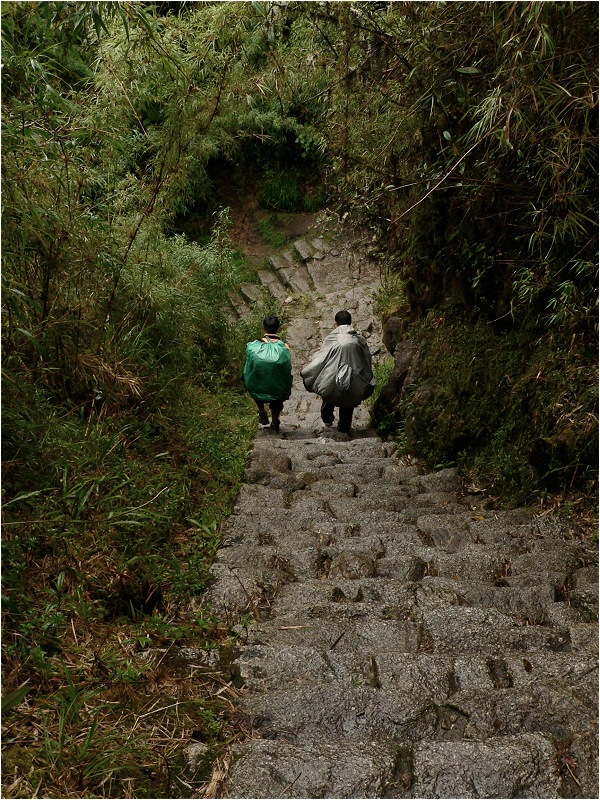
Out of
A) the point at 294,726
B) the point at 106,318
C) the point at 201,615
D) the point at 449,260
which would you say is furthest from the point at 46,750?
the point at 449,260

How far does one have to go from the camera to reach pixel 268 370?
8023 millimetres

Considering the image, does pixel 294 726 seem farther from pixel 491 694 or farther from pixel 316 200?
pixel 316 200

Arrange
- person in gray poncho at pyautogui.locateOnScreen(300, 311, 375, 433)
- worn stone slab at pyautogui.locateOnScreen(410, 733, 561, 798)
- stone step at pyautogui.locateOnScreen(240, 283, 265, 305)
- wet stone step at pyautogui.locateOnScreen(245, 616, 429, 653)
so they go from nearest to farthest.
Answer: worn stone slab at pyautogui.locateOnScreen(410, 733, 561, 798) → wet stone step at pyautogui.locateOnScreen(245, 616, 429, 653) → person in gray poncho at pyautogui.locateOnScreen(300, 311, 375, 433) → stone step at pyautogui.locateOnScreen(240, 283, 265, 305)

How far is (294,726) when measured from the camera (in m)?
2.47


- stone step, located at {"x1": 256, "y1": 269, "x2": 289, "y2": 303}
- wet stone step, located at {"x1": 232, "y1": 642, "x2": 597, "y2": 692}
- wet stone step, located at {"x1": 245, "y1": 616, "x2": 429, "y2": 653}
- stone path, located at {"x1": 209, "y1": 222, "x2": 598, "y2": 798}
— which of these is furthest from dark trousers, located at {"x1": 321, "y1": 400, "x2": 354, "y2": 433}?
wet stone step, located at {"x1": 232, "y1": 642, "x2": 597, "y2": 692}

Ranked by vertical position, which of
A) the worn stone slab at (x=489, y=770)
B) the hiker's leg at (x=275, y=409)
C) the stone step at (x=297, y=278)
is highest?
the worn stone slab at (x=489, y=770)

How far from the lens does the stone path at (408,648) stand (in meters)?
2.18

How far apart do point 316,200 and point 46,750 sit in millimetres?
14454

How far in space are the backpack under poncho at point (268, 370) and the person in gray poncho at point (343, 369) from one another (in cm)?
41

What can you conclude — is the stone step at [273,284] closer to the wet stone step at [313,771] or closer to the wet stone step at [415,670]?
the wet stone step at [415,670]

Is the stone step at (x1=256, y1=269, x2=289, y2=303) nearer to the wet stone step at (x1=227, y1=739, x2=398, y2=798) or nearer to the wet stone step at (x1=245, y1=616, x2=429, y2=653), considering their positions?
the wet stone step at (x1=245, y1=616, x2=429, y2=653)

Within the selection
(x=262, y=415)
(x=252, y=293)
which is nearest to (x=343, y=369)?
(x=262, y=415)

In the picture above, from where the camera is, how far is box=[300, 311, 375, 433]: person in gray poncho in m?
8.13

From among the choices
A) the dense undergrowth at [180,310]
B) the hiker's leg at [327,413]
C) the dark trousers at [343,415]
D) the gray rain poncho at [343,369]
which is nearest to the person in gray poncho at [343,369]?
the gray rain poncho at [343,369]
